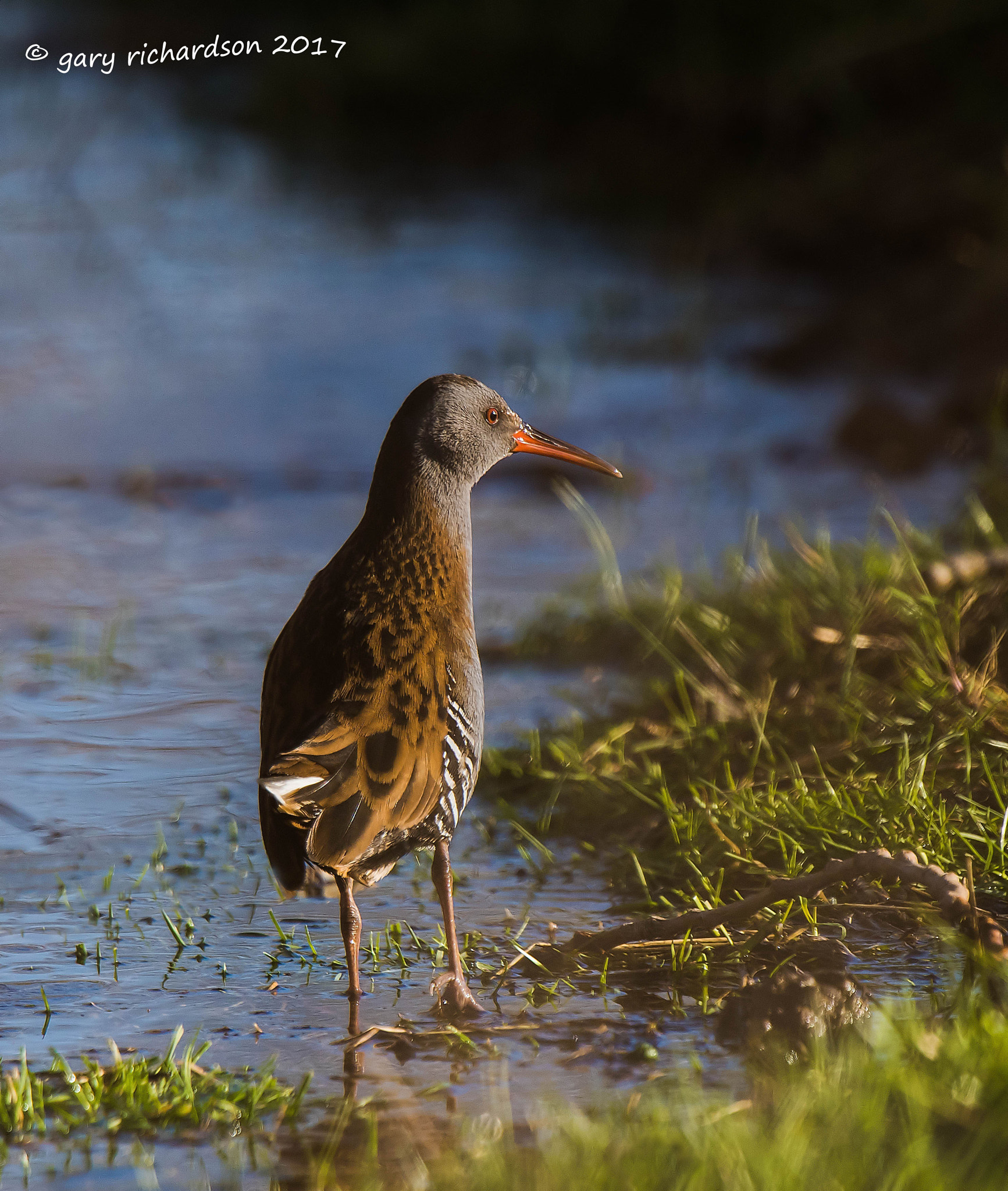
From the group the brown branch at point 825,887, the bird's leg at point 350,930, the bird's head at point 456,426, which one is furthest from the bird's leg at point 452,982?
the bird's head at point 456,426

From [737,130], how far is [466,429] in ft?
44.5

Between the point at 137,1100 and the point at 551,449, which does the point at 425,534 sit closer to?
the point at 551,449

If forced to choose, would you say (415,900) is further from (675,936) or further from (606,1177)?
(606,1177)

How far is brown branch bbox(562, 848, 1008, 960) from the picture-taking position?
150 inches

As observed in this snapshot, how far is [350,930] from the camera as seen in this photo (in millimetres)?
3900

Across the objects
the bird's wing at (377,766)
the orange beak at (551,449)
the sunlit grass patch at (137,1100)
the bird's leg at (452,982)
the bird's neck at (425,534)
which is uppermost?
the orange beak at (551,449)

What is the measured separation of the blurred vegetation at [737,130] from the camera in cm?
1295

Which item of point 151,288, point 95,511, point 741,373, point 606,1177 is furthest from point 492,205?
point 606,1177

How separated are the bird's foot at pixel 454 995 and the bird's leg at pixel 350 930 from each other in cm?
18

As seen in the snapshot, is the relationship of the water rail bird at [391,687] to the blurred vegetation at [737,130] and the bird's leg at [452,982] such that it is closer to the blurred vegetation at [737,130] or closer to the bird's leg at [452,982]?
the bird's leg at [452,982]

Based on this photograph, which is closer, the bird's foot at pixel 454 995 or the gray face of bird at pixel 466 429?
the bird's foot at pixel 454 995

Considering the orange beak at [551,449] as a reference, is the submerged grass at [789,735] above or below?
below

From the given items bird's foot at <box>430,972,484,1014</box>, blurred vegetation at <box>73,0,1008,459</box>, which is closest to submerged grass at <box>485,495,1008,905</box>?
bird's foot at <box>430,972,484,1014</box>

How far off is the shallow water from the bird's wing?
17.0 inches
